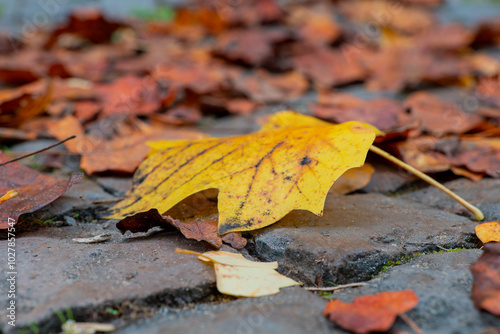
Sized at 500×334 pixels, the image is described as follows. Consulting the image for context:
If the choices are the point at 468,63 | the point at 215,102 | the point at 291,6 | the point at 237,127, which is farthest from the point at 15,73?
the point at 291,6

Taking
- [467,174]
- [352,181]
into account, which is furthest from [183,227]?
[467,174]

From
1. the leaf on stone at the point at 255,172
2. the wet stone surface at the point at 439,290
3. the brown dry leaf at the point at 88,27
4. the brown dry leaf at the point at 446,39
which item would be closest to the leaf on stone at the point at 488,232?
the wet stone surface at the point at 439,290

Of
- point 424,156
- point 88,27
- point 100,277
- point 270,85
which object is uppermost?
point 88,27

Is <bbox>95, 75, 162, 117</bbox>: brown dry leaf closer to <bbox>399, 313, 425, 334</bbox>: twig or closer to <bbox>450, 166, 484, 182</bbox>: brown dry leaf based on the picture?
<bbox>450, 166, 484, 182</bbox>: brown dry leaf

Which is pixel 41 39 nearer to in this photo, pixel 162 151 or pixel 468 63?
pixel 162 151

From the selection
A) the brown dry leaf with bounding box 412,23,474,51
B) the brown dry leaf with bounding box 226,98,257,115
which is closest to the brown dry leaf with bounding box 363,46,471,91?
the brown dry leaf with bounding box 412,23,474,51

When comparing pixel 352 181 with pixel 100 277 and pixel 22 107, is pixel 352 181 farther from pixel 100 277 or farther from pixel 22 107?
pixel 22 107
